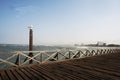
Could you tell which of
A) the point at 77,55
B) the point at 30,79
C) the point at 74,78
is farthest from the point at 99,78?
the point at 77,55

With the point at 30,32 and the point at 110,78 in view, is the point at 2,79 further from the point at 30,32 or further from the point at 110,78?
the point at 30,32

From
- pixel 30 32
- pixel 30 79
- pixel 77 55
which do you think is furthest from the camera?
pixel 77 55

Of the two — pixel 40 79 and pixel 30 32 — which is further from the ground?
pixel 30 32

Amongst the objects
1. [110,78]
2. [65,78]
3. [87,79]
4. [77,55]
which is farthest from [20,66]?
[77,55]

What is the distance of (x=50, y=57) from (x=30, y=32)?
2920 mm

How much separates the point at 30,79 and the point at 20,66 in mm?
3167

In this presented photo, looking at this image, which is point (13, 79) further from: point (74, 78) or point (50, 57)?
point (50, 57)

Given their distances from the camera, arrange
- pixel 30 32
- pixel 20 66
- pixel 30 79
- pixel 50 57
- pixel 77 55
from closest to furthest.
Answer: pixel 30 79 → pixel 20 66 → pixel 50 57 → pixel 30 32 → pixel 77 55

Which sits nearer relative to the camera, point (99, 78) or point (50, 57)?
point (99, 78)

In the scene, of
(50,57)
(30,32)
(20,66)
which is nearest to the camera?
(20,66)

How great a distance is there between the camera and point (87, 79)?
5.38 meters

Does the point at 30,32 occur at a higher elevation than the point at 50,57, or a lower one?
higher

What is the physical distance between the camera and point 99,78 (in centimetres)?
554

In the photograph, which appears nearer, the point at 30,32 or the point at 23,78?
the point at 23,78
